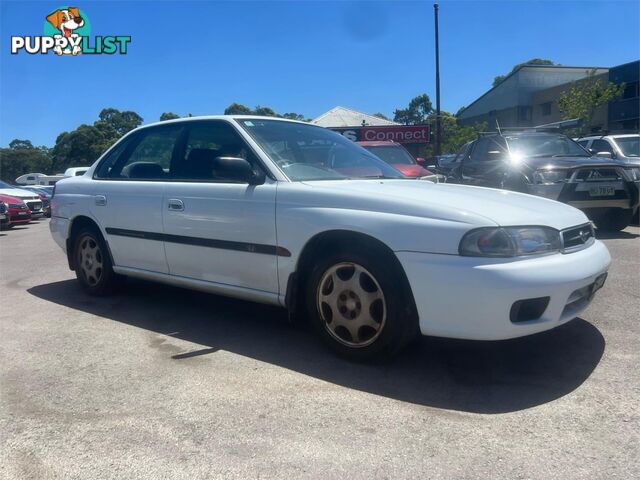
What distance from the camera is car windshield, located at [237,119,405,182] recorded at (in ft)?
12.9

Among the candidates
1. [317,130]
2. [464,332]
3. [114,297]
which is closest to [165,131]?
[317,130]

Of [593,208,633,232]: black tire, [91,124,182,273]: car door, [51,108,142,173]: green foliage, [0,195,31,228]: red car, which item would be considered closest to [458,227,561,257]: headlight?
[91,124,182,273]: car door

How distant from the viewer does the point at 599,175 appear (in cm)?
748

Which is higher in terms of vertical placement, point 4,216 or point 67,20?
point 67,20

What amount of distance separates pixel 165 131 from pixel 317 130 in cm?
130

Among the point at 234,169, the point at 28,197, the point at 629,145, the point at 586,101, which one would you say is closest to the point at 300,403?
the point at 234,169

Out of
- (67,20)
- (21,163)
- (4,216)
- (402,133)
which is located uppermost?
(67,20)

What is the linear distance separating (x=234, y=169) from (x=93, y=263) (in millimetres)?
2287

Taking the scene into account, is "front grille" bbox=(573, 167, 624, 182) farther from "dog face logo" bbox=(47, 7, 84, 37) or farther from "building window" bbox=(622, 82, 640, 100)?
"building window" bbox=(622, 82, 640, 100)

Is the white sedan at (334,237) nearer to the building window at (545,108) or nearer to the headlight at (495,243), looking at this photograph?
the headlight at (495,243)

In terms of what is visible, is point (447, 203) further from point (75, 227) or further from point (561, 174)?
point (561, 174)

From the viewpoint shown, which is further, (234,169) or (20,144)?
(20,144)

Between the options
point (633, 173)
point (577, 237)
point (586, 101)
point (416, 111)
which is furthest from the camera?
point (416, 111)

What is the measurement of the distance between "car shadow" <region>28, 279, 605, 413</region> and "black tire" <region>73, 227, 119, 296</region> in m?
0.32
